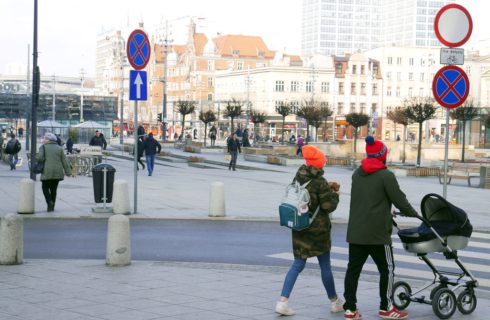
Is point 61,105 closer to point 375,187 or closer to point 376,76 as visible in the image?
point 376,76

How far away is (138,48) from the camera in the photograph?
1708 cm

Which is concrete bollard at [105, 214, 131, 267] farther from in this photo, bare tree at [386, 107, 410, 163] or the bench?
bare tree at [386, 107, 410, 163]

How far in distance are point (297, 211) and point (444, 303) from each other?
1.66 metres

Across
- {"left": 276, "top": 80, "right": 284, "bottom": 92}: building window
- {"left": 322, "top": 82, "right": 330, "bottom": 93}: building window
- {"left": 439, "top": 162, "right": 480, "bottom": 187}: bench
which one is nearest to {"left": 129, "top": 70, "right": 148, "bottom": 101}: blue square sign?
{"left": 439, "top": 162, "right": 480, "bottom": 187}: bench

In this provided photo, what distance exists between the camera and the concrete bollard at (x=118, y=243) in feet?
36.4

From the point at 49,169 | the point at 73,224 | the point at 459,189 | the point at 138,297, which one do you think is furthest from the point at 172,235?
the point at 459,189

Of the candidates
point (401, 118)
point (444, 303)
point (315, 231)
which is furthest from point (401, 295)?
point (401, 118)

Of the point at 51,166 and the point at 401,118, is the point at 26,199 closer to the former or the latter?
the point at 51,166

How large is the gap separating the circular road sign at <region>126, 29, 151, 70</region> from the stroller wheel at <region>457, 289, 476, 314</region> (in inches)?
393

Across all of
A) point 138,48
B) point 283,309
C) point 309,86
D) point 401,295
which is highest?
point 309,86

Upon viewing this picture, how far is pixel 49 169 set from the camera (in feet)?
57.1

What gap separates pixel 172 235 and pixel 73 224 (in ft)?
7.59

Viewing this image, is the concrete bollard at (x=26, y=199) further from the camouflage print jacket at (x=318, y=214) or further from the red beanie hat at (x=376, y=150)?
the red beanie hat at (x=376, y=150)

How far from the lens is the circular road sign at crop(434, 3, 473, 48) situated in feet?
39.9
